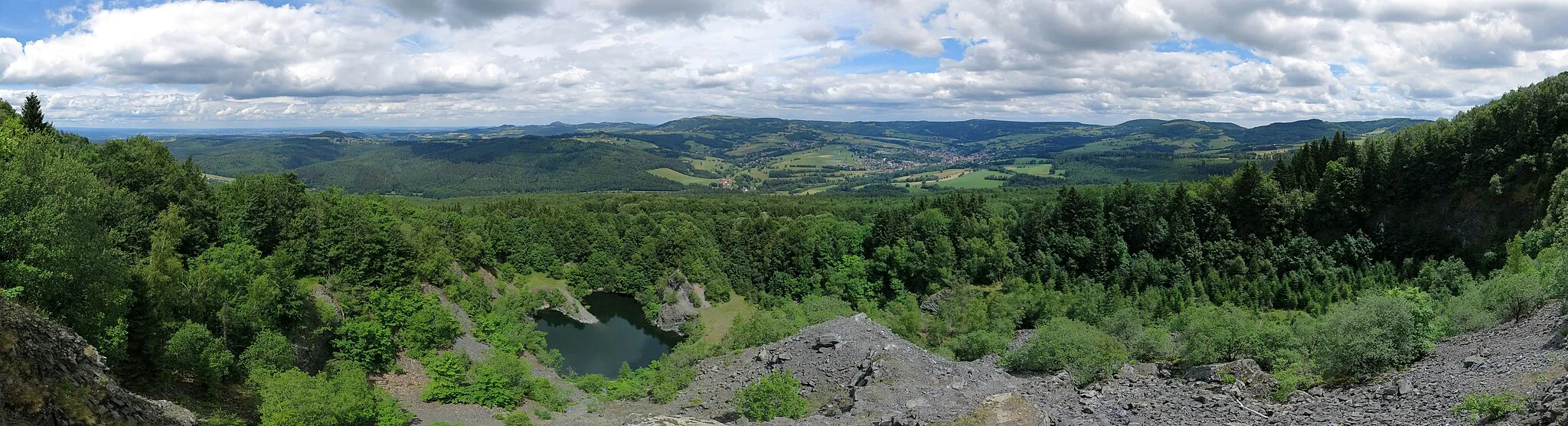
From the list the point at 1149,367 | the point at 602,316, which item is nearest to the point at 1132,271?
the point at 1149,367

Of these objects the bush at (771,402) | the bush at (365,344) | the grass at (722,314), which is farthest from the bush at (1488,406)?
the grass at (722,314)

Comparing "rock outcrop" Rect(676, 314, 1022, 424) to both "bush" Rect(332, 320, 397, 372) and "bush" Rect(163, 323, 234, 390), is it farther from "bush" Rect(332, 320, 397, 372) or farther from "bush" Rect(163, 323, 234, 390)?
"bush" Rect(163, 323, 234, 390)

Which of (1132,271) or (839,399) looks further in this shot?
(1132,271)

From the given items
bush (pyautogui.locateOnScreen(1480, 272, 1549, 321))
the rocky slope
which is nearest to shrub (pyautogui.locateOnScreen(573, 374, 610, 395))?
the rocky slope

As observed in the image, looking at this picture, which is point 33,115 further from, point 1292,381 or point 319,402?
point 1292,381

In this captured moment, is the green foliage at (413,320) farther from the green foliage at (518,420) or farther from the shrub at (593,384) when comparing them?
the green foliage at (518,420)

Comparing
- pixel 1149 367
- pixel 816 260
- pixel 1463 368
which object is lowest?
pixel 816 260

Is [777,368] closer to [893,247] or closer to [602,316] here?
[893,247]
